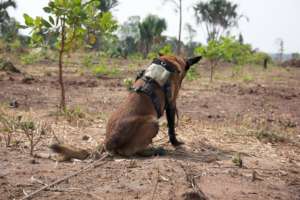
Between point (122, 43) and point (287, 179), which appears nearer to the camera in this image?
point (287, 179)

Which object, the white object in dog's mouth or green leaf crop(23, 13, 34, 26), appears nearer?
the white object in dog's mouth

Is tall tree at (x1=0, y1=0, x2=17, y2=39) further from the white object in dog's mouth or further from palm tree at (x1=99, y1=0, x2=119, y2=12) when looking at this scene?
the white object in dog's mouth

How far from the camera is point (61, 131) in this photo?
6402mm

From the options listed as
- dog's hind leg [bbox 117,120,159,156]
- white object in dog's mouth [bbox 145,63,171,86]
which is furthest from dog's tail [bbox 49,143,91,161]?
white object in dog's mouth [bbox 145,63,171,86]

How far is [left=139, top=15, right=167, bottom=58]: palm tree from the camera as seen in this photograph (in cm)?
3728

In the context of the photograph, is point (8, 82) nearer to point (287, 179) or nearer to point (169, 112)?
point (169, 112)

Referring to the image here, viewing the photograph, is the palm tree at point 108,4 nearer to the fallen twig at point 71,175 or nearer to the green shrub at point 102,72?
the green shrub at point 102,72

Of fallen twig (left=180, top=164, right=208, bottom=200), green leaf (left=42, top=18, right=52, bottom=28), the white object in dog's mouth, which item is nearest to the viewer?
fallen twig (left=180, top=164, right=208, bottom=200)

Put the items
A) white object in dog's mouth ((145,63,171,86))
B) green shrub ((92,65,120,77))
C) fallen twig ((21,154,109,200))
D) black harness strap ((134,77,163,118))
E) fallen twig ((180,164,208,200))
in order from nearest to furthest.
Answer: fallen twig ((21,154,109,200)) < fallen twig ((180,164,208,200)) < black harness strap ((134,77,163,118)) < white object in dog's mouth ((145,63,171,86)) < green shrub ((92,65,120,77))

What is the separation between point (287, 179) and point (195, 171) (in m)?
0.95

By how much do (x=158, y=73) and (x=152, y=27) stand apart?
3255 centimetres

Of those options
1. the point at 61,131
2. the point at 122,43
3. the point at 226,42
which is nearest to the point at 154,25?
the point at 122,43

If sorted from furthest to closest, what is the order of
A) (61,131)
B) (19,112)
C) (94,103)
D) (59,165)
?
Answer: (94,103) → (19,112) → (61,131) → (59,165)

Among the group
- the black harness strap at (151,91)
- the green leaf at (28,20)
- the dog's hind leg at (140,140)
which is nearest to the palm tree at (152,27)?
the green leaf at (28,20)
